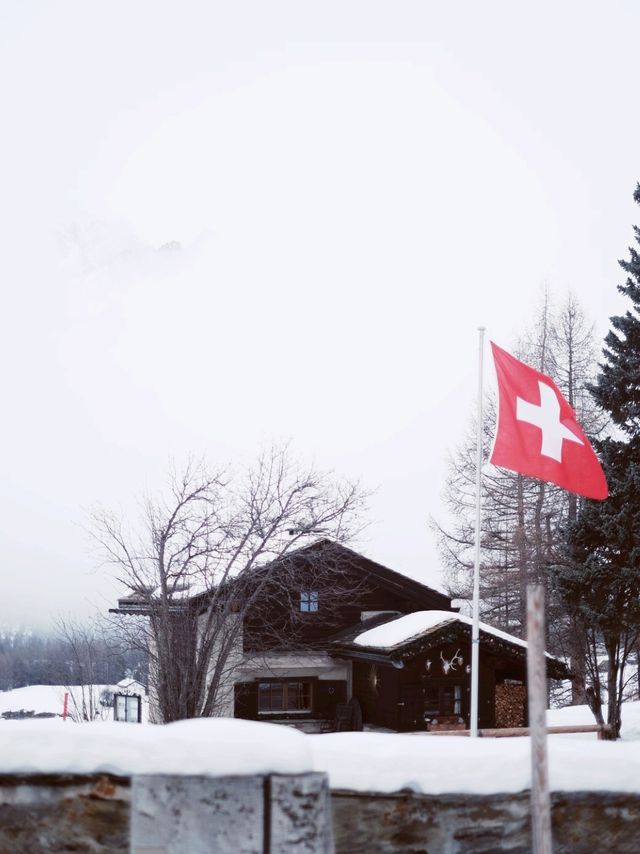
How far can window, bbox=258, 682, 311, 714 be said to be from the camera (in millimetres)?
22344

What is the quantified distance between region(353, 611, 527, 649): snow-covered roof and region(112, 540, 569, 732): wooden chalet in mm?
40

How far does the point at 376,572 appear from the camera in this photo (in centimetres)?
2347

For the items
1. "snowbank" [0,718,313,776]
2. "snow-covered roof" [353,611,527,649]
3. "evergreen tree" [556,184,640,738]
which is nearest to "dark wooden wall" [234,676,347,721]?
"snow-covered roof" [353,611,527,649]

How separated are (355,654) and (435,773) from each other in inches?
724

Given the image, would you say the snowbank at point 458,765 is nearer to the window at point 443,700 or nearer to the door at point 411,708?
the door at point 411,708

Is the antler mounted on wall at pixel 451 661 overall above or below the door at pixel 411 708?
above

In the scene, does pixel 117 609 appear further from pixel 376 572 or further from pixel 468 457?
pixel 468 457

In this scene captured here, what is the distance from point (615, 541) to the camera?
685 inches

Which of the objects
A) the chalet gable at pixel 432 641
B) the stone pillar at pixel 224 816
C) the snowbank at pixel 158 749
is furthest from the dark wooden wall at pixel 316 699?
the stone pillar at pixel 224 816

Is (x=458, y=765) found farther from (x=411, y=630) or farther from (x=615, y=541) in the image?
(x=411, y=630)

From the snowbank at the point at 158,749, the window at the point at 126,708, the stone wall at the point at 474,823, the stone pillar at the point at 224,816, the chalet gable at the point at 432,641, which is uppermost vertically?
the snowbank at the point at 158,749

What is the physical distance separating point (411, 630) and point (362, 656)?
1.75 meters

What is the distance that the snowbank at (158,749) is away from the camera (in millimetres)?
2947

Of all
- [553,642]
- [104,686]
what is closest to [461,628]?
[553,642]
